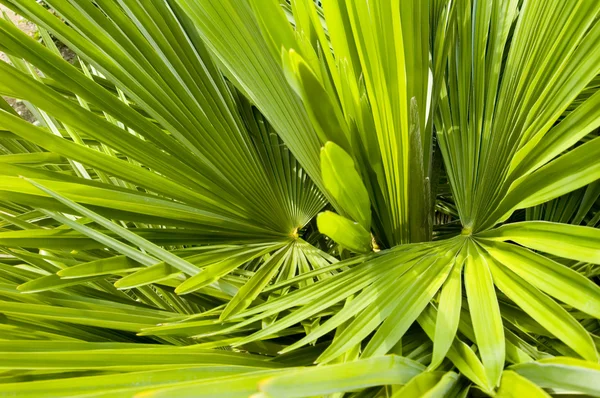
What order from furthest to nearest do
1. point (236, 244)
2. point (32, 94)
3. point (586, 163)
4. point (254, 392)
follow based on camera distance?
point (236, 244), point (32, 94), point (586, 163), point (254, 392)

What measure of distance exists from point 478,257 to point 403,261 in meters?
0.08

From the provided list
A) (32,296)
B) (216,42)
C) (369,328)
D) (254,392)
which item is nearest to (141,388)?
(254,392)

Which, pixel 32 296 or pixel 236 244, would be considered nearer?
pixel 32 296

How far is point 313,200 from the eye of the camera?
2.51 ft

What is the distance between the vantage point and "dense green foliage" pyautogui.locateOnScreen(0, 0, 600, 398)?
1.23ft

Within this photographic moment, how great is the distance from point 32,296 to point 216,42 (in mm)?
413

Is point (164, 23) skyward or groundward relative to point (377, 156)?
skyward

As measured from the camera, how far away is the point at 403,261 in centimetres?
49

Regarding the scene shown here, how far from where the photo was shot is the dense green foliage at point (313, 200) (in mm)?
376

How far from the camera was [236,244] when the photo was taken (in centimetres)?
67

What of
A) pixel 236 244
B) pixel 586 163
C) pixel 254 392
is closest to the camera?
pixel 254 392

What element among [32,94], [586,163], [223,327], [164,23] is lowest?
[223,327]

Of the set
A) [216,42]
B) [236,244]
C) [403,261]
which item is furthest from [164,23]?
[403,261]

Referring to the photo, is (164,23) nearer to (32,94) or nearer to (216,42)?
(216,42)
